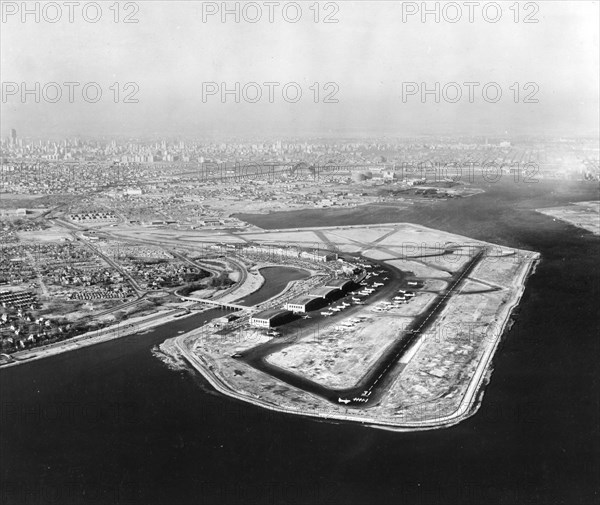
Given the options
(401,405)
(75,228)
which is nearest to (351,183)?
(75,228)

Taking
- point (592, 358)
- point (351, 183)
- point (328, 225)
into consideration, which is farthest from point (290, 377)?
point (351, 183)

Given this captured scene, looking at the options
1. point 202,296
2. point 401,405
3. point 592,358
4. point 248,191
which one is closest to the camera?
point 401,405

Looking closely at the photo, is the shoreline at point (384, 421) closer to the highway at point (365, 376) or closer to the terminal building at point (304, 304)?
the highway at point (365, 376)

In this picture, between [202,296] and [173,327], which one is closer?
[173,327]

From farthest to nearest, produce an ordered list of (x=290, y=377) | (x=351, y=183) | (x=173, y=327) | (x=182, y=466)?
(x=351, y=183)
(x=173, y=327)
(x=290, y=377)
(x=182, y=466)

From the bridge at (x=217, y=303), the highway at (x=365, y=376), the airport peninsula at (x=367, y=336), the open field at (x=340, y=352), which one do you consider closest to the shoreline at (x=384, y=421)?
the airport peninsula at (x=367, y=336)

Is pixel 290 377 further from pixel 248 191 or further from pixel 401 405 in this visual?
pixel 248 191

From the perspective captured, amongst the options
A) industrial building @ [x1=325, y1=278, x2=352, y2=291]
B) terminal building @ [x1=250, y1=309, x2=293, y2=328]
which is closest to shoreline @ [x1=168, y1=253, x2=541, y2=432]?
terminal building @ [x1=250, y1=309, x2=293, y2=328]
